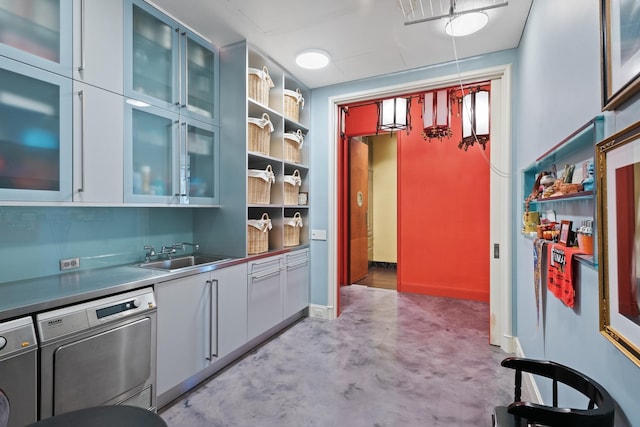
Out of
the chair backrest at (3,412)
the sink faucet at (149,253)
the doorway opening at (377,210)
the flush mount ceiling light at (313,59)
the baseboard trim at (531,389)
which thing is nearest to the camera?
the chair backrest at (3,412)

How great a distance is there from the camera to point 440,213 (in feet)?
15.3

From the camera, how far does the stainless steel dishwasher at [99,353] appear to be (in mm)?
1394

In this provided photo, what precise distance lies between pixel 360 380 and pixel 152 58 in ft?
8.98

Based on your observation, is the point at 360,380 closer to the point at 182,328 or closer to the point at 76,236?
the point at 182,328

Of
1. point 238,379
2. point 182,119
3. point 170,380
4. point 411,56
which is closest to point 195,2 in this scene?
point 182,119

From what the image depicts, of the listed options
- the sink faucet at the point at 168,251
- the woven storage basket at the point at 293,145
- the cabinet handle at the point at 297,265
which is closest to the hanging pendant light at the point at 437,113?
the woven storage basket at the point at 293,145

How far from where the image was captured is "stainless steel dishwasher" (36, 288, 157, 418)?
1394 mm

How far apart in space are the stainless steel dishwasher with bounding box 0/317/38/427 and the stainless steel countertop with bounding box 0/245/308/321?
0.20 feet

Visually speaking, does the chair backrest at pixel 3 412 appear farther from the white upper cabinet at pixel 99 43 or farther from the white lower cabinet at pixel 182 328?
the white upper cabinet at pixel 99 43

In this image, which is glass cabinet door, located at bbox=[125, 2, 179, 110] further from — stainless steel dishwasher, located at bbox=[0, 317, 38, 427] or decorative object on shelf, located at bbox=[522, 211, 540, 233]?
decorative object on shelf, located at bbox=[522, 211, 540, 233]

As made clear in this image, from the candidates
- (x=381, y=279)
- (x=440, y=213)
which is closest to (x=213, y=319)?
(x=440, y=213)

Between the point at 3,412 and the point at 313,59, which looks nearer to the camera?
the point at 3,412

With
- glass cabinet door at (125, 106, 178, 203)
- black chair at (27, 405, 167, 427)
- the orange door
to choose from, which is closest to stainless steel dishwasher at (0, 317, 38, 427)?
black chair at (27, 405, 167, 427)

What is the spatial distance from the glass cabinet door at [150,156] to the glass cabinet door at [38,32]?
1.39 ft
